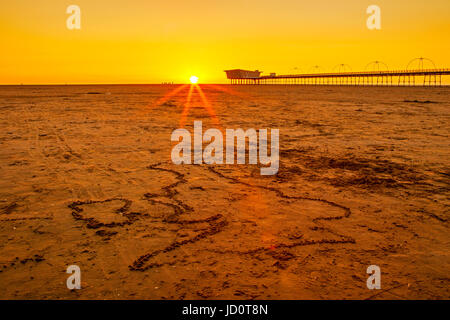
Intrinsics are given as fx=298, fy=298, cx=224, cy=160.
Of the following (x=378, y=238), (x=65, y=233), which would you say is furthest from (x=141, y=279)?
(x=378, y=238)

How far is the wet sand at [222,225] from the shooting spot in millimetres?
2412

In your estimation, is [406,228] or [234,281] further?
[406,228]

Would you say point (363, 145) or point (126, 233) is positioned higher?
point (363, 145)

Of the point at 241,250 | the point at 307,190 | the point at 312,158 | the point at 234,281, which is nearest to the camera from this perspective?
the point at 234,281

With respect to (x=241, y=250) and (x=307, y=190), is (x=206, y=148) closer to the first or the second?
(x=307, y=190)

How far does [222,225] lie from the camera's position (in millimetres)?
3396

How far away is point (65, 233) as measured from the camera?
320cm

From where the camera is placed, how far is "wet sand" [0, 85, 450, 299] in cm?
241

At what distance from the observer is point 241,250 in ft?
9.46

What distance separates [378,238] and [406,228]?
475 millimetres

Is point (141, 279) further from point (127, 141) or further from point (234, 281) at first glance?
point (127, 141)

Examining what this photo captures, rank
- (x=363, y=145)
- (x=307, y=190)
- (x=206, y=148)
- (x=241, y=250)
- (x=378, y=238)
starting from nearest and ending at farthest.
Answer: (x=241, y=250)
(x=378, y=238)
(x=307, y=190)
(x=206, y=148)
(x=363, y=145)
